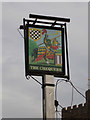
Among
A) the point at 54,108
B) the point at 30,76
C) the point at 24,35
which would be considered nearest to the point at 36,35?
the point at 24,35

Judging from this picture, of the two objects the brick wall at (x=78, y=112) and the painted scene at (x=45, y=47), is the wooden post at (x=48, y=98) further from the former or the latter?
the brick wall at (x=78, y=112)

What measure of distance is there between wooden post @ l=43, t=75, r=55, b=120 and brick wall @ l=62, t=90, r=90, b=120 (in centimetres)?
611

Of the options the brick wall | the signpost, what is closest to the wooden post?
the signpost

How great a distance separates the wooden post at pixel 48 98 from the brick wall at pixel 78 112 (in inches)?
Answer: 241

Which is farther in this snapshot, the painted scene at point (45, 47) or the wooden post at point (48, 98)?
the painted scene at point (45, 47)

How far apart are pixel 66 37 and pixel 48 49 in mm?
1613

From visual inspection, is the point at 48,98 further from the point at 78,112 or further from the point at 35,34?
the point at 78,112

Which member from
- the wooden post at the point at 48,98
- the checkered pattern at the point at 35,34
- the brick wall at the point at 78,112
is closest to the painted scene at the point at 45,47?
the checkered pattern at the point at 35,34

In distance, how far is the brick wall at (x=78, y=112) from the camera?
3184 centimetres

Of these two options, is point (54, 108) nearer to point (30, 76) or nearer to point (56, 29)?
point (30, 76)

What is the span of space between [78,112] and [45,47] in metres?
7.34

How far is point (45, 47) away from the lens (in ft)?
92.7

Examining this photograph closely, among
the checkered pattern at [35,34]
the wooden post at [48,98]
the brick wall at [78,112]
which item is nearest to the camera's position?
the wooden post at [48,98]

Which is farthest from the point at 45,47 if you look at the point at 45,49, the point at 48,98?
the point at 48,98
